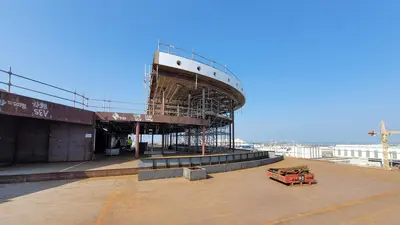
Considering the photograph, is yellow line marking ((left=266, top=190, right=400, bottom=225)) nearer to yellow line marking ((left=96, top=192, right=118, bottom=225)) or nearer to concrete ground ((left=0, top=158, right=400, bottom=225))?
concrete ground ((left=0, top=158, right=400, bottom=225))

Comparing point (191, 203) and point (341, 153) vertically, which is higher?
point (191, 203)

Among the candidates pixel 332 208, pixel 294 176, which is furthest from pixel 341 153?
pixel 332 208

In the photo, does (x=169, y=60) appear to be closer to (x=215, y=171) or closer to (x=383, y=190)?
(x=215, y=171)

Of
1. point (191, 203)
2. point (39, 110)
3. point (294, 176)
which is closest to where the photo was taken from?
point (191, 203)

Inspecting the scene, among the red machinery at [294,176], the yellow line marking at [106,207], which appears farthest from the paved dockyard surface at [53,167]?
the red machinery at [294,176]

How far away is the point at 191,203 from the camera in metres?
7.07

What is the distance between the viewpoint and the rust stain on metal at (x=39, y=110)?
1005cm

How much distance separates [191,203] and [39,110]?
33.9 ft

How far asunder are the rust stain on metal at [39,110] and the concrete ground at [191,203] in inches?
148

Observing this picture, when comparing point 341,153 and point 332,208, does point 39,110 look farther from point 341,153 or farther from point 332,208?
point 341,153

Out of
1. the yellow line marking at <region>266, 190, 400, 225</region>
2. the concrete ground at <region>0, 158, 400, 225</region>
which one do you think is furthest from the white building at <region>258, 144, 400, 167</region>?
the concrete ground at <region>0, 158, 400, 225</region>

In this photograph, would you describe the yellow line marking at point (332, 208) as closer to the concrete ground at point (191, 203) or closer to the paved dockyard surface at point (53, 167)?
the concrete ground at point (191, 203)

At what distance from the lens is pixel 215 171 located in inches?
549

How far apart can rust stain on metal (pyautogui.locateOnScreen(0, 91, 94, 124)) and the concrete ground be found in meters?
3.76
